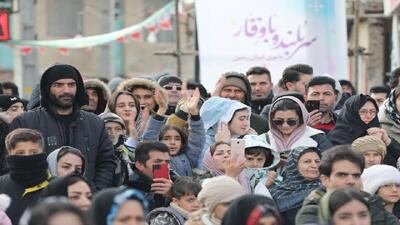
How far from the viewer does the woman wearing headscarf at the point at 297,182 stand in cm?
962

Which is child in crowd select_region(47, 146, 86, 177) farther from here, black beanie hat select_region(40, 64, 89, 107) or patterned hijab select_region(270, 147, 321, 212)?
patterned hijab select_region(270, 147, 321, 212)

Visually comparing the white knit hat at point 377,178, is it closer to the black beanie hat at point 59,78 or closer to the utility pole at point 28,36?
the black beanie hat at point 59,78

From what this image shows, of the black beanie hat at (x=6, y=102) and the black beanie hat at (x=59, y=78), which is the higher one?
the black beanie hat at (x=59, y=78)

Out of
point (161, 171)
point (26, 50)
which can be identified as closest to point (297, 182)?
point (161, 171)

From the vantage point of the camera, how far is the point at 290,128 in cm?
1082

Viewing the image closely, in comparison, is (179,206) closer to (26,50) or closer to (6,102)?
(6,102)

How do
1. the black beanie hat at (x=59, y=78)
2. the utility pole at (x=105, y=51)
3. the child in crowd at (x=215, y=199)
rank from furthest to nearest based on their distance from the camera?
the utility pole at (x=105, y=51) → the black beanie hat at (x=59, y=78) → the child in crowd at (x=215, y=199)

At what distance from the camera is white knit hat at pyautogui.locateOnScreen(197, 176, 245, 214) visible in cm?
843

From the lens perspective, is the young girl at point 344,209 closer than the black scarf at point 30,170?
Yes

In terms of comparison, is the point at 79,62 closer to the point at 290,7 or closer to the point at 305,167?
the point at 290,7

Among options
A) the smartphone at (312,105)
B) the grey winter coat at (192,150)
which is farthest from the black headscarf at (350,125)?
the grey winter coat at (192,150)

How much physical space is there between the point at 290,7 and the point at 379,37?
51.9 feet

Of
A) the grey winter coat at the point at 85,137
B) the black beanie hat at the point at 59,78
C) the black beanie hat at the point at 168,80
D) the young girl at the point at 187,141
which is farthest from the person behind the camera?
the black beanie hat at the point at 168,80

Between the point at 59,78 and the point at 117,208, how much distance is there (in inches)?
138
